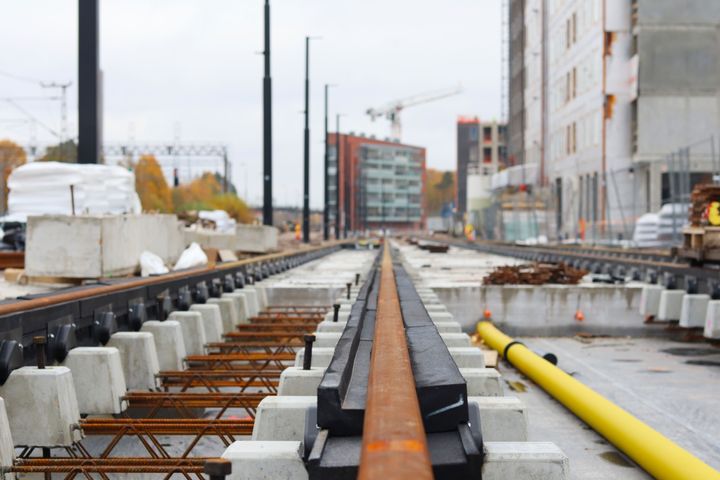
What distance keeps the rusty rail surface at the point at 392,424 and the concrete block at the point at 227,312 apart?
6685 millimetres

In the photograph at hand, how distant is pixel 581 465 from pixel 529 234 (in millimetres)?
50590

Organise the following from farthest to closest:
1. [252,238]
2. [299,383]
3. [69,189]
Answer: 1. [252,238]
2. [69,189]
3. [299,383]

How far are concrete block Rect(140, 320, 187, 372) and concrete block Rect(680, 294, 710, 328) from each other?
23.7 feet

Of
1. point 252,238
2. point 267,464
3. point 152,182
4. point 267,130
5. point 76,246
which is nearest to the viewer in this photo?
point 267,464

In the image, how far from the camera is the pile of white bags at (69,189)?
16.6m

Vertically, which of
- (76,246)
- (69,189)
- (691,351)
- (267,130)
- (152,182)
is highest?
(152,182)

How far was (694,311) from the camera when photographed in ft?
40.1

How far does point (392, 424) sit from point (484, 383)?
245 centimetres

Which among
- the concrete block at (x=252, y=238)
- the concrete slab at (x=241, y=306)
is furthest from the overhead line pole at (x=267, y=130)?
the concrete slab at (x=241, y=306)

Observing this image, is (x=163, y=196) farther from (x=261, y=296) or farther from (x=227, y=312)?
(x=227, y=312)

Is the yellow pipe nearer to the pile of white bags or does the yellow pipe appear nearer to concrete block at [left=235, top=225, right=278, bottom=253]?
the pile of white bags

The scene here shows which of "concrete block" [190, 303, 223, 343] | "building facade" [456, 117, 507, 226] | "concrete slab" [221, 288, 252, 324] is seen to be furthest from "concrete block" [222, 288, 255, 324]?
"building facade" [456, 117, 507, 226]

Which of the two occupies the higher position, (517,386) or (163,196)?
(163,196)

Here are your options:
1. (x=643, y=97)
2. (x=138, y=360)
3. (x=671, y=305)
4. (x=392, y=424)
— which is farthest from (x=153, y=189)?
(x=392, y=424)
